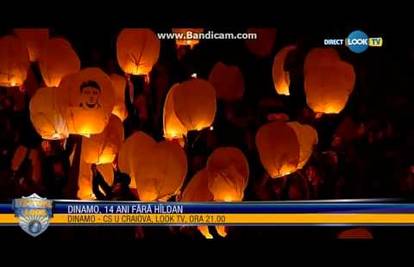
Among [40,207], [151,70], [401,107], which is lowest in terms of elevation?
[40,207]

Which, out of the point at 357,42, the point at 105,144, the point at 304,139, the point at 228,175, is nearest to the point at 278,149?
the point at 304,139

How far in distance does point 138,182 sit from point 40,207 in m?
0.48

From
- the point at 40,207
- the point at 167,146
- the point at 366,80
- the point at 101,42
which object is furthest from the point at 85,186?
the point at 366,80

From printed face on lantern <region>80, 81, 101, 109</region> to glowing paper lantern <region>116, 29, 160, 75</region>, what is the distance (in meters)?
0.21

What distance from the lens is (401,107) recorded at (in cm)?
311

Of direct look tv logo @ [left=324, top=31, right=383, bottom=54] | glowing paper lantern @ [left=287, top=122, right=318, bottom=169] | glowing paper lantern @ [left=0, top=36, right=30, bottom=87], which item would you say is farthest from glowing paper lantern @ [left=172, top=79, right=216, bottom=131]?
glowing paper lantern @ [left=0, top=36, right=30, bottom=87]

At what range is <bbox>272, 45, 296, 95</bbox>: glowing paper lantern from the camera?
3.14 m

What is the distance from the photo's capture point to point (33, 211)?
10.3ft

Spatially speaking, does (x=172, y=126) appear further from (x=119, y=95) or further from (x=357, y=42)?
(x=357, y=42)

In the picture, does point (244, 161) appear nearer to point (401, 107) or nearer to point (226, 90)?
point (226, 90)

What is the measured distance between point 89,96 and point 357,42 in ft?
4.09

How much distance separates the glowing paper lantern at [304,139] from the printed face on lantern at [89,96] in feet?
2.87

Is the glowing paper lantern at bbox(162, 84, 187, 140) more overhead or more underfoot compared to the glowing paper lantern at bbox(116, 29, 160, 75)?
more underfoot

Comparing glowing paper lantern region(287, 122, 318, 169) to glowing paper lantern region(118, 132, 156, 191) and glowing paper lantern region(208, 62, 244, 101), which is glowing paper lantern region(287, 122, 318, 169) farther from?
glowing paper lantern region(118, 132, 156, 191)
